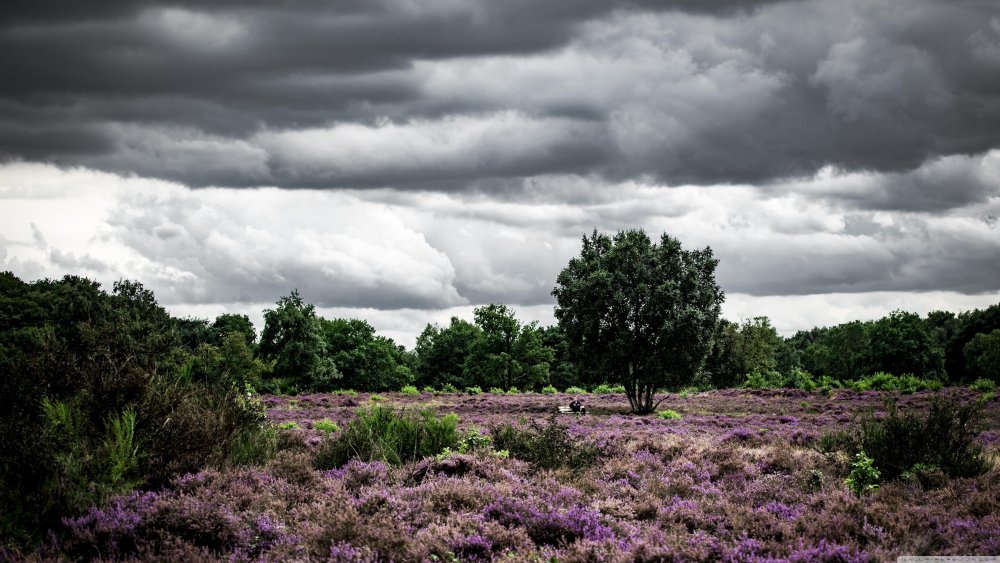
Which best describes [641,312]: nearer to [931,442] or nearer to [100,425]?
[931,442]

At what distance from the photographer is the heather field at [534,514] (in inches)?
311

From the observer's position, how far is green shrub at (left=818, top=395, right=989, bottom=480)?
1323cm

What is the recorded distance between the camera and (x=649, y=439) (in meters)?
18.8

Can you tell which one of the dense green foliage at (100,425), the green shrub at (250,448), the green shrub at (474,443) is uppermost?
the dense green foliage at (100,425)

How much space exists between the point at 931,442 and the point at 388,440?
10.6 metres

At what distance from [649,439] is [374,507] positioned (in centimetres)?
1104

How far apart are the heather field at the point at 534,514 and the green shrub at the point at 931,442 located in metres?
0.49

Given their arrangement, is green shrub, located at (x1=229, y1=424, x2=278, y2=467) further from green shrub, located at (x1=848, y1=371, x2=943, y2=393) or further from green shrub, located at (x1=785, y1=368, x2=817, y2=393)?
green shrub, located at (x1=785, y1=368, x2=817, y2=393)

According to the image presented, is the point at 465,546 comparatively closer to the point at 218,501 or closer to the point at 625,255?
the point at 218,501

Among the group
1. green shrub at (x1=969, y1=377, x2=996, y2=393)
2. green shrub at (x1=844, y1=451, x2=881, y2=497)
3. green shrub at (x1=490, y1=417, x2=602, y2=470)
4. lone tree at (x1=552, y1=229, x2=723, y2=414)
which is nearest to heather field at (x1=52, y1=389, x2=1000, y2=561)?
green shrub at (x1=490, y1=417, x2=602, y2=470)

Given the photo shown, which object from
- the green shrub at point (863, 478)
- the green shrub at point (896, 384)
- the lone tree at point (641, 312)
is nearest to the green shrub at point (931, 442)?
the green shrub at point (863, 478)

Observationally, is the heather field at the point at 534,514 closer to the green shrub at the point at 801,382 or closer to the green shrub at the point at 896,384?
the green shrub at the point at 896,384

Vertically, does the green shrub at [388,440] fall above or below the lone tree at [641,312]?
below

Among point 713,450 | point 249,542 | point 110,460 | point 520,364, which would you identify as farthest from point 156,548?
point 520,364
